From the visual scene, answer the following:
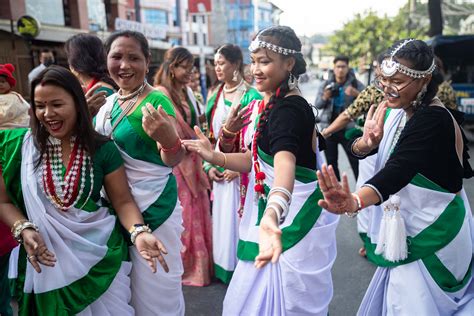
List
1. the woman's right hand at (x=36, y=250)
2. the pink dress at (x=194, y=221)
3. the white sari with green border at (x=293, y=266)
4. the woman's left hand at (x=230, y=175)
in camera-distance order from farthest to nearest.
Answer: the pink dress at (x=194, y=221) < the woman's left hand at (x=230, y=175) < the white sari with green border at (x=293, y=266) < the woman's right hand at (x=36, y=250)

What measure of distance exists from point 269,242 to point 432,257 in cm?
103

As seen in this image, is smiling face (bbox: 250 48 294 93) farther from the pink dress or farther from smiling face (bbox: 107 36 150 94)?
the pink dress

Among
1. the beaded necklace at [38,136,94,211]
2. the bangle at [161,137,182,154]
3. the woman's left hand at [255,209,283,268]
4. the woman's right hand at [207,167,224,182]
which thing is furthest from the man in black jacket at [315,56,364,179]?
the woman's left hand at [255,209,283,268]

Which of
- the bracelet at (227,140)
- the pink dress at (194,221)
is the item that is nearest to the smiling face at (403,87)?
the bracelet at (227,140)

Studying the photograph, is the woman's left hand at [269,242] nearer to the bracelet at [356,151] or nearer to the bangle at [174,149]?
the bangle at [174,149]

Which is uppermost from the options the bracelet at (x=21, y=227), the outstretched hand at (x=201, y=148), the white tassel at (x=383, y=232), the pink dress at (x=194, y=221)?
the outstretched hand at (x=201, y=148)

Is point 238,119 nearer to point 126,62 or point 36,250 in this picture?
point 126,62

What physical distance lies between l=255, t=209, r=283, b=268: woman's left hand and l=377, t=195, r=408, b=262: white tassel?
0.80 metres

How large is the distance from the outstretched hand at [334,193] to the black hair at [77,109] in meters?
1.00

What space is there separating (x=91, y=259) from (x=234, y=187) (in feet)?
5.83

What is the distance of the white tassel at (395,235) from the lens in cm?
208

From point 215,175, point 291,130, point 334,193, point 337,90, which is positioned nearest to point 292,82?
point 291,130

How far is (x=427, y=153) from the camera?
1942mm

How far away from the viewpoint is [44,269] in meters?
1.88
